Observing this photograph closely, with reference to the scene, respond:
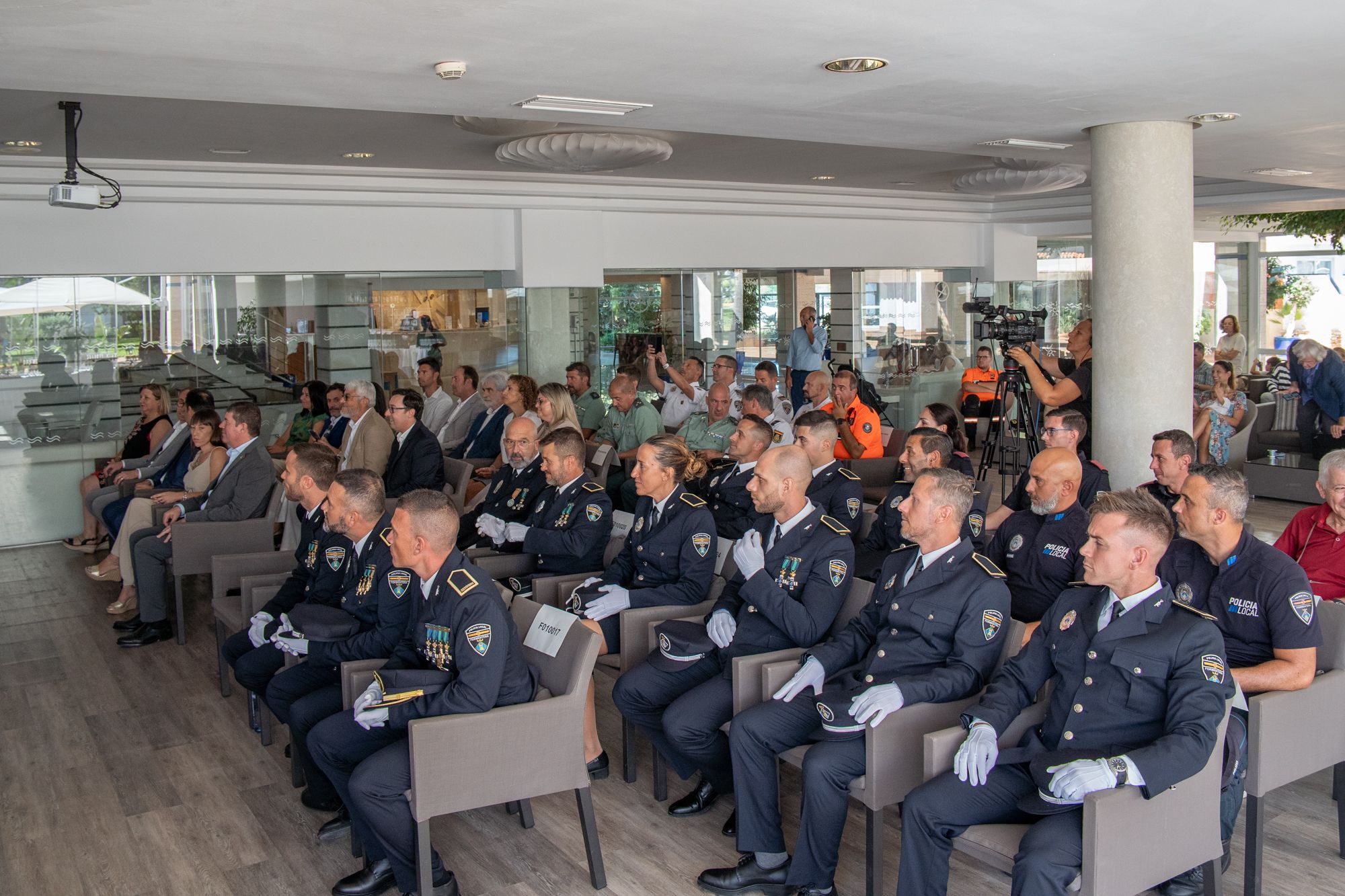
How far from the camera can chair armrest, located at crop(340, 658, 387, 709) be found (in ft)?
11.8

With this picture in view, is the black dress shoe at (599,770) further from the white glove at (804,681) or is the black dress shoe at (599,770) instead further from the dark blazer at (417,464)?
the dark blazer at (417,464)

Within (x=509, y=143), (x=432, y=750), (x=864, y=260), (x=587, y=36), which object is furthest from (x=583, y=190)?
(x=432, y=750)

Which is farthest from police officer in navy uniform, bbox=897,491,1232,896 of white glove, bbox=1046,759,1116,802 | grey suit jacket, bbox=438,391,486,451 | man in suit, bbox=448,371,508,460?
grey suit jacket, bbox=438,391,486,451

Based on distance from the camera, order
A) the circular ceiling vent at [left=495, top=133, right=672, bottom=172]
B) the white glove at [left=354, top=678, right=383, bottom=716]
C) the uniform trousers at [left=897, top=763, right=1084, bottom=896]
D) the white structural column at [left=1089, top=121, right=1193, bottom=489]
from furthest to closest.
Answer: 1. the circular ceiling vent at [left=495, top=133, right=672, bottom=172]
2. the white structural column at [left=1089, top=121, right=1193, bottom=489]
3. the white glove at [left=354, top=678, right=383, bottom=716]
4. the uniform trousers at [left=897, top=763, right=1084, bottom=896]

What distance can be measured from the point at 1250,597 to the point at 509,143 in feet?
20.9

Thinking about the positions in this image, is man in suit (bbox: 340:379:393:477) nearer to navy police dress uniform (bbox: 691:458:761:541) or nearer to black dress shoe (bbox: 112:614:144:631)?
black dress shoe (bbox: 112:614:144:631)

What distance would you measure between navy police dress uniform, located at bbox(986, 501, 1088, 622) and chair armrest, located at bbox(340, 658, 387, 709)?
226cm

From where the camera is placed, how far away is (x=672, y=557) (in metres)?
4.41

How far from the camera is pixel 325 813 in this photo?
4.10 m

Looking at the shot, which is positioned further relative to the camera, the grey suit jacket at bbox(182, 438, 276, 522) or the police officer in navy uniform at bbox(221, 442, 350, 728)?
the grey suit jacket at bbox(182, 438, 276, 522)

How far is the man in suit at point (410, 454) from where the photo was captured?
6.88 metres

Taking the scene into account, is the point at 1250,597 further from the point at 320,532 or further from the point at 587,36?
the point at 320,532

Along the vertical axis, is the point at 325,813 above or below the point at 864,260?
below

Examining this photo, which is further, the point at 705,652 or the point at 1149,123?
the point at 1149,123
